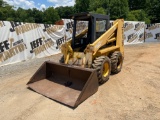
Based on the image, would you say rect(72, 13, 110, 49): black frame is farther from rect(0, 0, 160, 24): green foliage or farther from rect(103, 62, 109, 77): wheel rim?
rect(0, 0, 160, 24): green foliage

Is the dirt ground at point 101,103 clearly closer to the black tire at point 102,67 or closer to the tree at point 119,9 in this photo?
the black tire at point 102,67

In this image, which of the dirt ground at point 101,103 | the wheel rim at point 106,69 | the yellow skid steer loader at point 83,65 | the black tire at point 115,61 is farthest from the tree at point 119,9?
the wheel rim at point 106,69

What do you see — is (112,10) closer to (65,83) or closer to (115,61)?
(115,61)

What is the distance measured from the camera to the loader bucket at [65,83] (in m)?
4.49

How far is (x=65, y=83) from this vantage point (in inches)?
208

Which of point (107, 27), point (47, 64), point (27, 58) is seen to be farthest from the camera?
point (27, 58)

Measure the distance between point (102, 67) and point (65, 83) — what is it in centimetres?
119

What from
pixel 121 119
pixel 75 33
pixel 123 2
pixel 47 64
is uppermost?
pixel 123 2

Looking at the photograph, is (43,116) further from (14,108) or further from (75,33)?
(75,33)

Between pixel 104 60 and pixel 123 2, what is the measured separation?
34142 millimetres

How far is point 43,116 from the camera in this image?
3920 mm

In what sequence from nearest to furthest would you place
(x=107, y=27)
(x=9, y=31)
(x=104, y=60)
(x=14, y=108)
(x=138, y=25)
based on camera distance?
(x=14, y=108), (x=104, y=60), (x=107, y=27), (x=9, y=31), (x=138, y=25)

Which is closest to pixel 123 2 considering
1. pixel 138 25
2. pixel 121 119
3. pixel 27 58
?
pixel 138 25

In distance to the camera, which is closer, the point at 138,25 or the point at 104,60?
the point at 104,60
